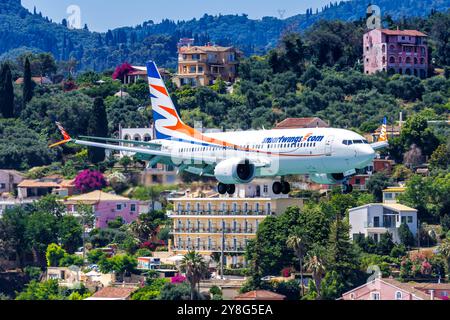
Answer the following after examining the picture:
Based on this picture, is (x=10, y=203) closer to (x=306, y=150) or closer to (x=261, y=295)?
(x=261, y=295)

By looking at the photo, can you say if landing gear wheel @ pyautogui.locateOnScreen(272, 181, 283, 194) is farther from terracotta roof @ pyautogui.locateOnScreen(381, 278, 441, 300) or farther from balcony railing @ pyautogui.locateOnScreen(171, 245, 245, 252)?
balcony railing @ pyautogui.locateOnScreen(171, 245, 245, 252)

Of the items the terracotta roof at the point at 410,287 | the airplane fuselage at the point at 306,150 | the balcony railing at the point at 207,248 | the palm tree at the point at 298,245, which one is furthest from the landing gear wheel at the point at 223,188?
the balcony railing at the point at 207,248

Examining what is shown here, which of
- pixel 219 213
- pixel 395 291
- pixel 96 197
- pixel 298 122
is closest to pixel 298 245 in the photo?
pixel 219 213

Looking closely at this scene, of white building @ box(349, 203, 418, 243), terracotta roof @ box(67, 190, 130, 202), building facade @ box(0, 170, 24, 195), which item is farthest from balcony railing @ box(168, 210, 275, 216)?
building facade @ box(0, 170, 24, 195)

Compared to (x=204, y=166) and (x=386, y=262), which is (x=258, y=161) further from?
(x=386, y=262)

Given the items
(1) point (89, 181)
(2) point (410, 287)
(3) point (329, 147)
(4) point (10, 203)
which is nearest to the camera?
(3) point (329, 147)
